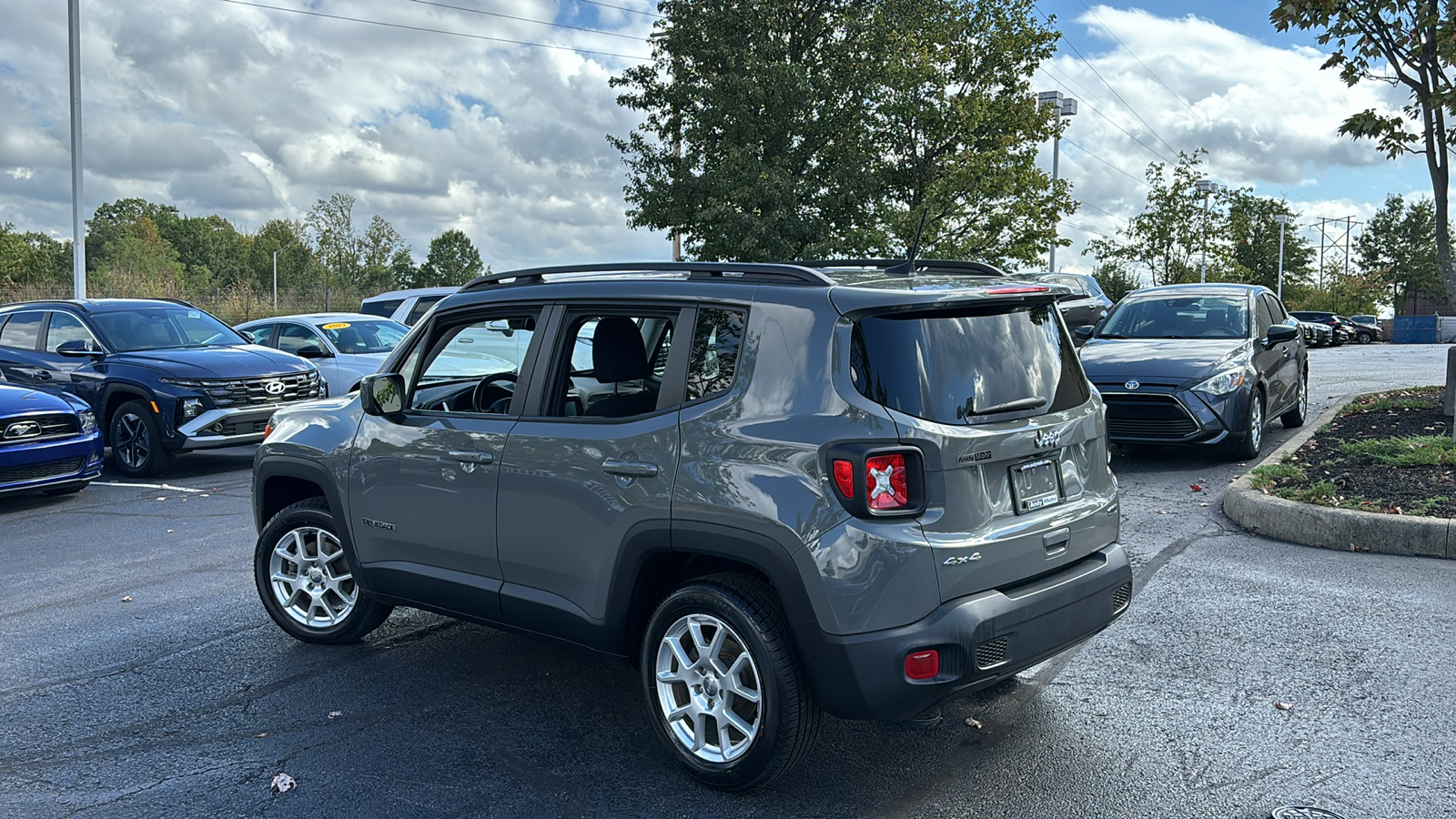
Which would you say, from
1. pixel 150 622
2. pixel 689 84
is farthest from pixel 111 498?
pixel 689 84

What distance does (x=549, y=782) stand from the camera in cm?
386

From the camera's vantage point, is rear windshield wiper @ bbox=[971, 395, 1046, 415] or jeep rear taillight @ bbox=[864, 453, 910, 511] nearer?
jeep rear taillight @ bbox=[864, 453, 910, 511]

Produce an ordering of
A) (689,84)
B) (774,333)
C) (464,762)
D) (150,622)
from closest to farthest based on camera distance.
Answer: (774,333), (464,762), (150,622), (689,84)

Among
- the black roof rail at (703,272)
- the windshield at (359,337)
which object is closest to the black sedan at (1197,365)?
the black roof rail at (703,272)

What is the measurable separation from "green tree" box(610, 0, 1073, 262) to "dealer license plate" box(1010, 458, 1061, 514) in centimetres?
2876

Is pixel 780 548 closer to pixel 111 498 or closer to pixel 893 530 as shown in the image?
pixel 893 530

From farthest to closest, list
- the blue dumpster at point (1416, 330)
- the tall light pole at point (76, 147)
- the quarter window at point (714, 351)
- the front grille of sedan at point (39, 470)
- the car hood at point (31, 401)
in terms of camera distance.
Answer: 1. the blue dumpster at point (1416, 330)
2. the tall light pole at point (76, 147)
3. the car hood at point (31, 401)
4. the front grille of sedan at point (39, 470)
5. the quarter window at point (714, 351)

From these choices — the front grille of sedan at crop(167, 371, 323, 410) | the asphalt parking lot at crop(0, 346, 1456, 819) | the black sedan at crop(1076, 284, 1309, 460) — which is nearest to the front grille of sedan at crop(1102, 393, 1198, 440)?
the black sedan at crop(1076, 284, 1309, 460)

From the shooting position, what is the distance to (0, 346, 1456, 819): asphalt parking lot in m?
3.72

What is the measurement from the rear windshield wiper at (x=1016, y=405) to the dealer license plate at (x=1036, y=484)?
0.63ft

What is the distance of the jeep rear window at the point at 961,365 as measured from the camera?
3.57 metres

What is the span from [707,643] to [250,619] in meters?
3.30

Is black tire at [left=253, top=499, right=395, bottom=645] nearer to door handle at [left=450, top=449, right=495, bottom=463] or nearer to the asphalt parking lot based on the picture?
the asphalt parking lot

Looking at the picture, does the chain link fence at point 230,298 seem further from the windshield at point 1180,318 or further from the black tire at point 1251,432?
the black tire at point 1251,432
